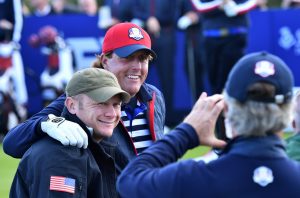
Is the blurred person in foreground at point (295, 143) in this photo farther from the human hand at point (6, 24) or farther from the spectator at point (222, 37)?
the human hand at point (6, 24)

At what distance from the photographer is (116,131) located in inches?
188

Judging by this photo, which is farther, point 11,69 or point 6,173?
point 11,69

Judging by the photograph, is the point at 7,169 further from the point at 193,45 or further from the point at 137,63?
the point at 137,63

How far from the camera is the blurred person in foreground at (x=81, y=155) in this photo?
3.86 meters

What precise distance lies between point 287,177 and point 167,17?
9.41 meters

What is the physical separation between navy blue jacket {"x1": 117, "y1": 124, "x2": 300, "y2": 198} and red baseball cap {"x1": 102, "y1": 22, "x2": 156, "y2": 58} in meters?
2.07

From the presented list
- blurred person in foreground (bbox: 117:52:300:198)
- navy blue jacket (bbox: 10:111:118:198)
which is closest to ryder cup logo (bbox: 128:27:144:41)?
navy blue jacket (bbox: 10:111:118:198)

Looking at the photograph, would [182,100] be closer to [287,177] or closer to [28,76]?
[28,76]

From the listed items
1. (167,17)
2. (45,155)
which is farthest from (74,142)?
(167,17)

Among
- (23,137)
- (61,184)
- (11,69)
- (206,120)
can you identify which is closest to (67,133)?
(61,184)

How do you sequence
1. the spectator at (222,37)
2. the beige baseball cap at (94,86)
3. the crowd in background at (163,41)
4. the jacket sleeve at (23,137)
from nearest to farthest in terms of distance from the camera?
the beige baseball cap at (94,86) < the jacket sleeve at (23,137) < the spectator at (222,37) < the crowd in background at (163,41)

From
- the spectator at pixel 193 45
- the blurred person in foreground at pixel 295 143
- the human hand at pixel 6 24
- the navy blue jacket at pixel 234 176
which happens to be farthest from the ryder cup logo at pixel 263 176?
the human hand at pixel 6 24

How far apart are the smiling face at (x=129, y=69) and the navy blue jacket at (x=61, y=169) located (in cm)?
102

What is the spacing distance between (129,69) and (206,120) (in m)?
2.07
